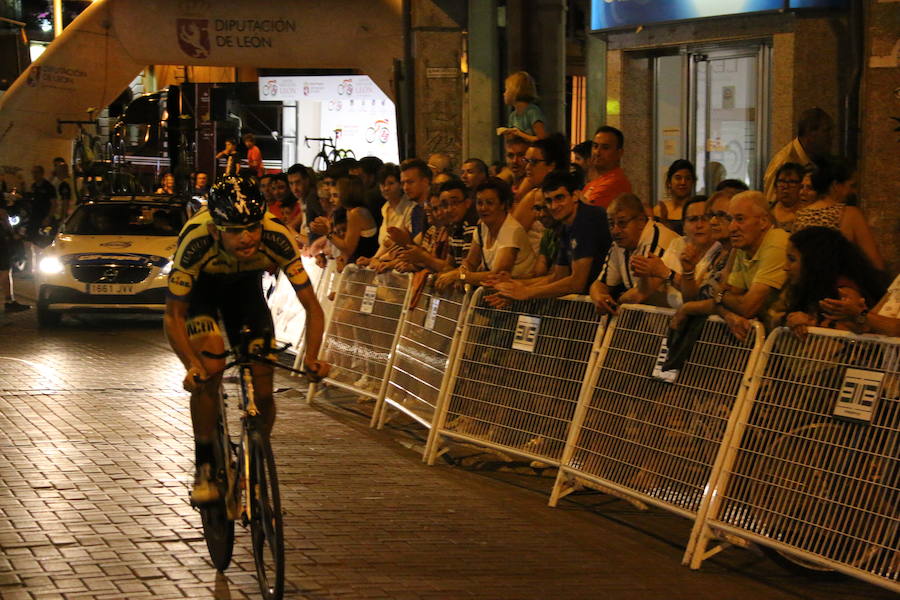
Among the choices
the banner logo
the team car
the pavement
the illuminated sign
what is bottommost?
the pavement

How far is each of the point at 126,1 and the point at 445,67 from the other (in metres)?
8.50

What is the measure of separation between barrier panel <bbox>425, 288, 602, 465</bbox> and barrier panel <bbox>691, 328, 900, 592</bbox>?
1.64 meters

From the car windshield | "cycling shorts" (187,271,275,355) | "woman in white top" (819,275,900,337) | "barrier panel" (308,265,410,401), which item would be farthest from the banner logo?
"woman in white top" (819,275,900,337)

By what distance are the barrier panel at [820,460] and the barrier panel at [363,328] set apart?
472 centimetres

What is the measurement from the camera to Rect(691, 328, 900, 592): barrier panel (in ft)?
21.7

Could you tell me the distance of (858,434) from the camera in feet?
22.3

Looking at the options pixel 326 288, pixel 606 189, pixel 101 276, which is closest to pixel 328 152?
pixel 101 276

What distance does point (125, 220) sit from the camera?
65.1 feet

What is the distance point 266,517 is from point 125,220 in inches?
553

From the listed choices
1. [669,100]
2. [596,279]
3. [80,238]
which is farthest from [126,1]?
[596,279]

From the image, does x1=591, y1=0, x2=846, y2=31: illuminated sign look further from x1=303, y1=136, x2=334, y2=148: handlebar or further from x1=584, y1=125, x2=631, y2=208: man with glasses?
x1=303, y1=136, x2=334, y2=148: handlebar

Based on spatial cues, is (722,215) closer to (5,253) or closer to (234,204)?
(234,204)

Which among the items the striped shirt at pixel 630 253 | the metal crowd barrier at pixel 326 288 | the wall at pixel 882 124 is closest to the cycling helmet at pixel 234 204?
the striped shirt at pixel 630 253

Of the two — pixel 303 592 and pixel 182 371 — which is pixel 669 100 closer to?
pixel 182 371
